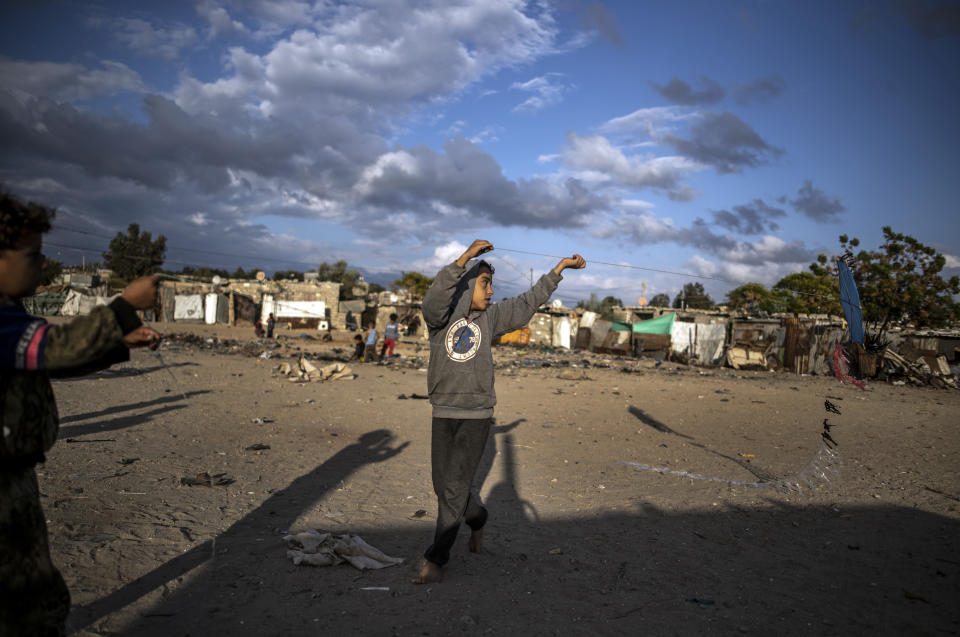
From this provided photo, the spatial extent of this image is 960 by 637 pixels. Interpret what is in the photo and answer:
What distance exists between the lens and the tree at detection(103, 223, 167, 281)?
59631mm

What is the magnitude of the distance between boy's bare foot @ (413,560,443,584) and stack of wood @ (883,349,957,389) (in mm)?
18074

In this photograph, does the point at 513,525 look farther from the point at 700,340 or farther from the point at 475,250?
the point at 700,340

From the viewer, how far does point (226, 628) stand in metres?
2.53

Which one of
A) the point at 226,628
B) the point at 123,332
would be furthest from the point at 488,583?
the point at 123,332

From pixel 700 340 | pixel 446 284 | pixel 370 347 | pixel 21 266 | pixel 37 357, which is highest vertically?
pixel 446 284

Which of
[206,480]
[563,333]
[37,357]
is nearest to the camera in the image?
[37,357]

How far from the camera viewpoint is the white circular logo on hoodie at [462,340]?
3.16m

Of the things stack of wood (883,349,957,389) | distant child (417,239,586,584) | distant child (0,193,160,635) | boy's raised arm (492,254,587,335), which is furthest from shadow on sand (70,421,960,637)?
stack of wood (883,349,957,389)

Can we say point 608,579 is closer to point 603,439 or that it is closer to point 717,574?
point 717,574

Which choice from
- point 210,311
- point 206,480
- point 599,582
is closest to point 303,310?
point 210,311

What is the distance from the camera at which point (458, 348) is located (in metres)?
3.17

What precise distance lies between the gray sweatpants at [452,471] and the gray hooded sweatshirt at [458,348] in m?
0.08

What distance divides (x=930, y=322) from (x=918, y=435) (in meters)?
16.1

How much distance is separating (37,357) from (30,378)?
0.55 feet
